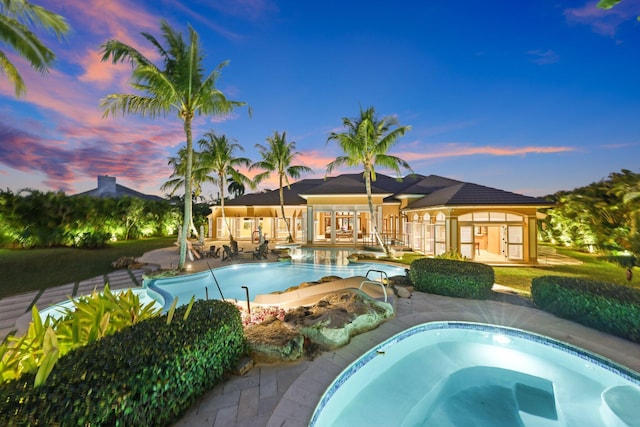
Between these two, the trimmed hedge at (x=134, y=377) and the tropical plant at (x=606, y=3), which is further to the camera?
the tropical plant at (x=606, y=3)

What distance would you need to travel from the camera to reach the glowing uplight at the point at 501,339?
608 cm

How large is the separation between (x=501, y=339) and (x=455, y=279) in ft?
8.22

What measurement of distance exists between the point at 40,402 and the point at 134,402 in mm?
814

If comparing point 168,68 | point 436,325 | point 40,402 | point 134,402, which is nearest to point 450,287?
point 436,325

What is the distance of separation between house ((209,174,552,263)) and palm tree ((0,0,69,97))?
14.8m

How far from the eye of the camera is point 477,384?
5125 millimetres

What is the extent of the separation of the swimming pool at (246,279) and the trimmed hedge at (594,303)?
249 inches

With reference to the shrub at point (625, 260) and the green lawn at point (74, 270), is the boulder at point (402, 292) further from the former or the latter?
the shrub at point (625, 260)

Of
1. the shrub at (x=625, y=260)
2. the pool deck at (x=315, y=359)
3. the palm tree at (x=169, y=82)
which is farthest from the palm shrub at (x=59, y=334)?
the shrub at (x=625, y=260)

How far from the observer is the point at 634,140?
19.4 metres

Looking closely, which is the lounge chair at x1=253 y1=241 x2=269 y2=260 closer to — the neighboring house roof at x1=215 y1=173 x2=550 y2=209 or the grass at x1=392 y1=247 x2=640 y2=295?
the neighboring house roof at x1=215 y1=173 x2=550 y2=209

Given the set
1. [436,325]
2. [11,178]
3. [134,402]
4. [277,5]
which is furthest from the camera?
[11,178]

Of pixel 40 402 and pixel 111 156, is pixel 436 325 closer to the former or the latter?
pixel 40 402

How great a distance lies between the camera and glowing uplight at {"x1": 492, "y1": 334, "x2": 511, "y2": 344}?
6077 millimetres
